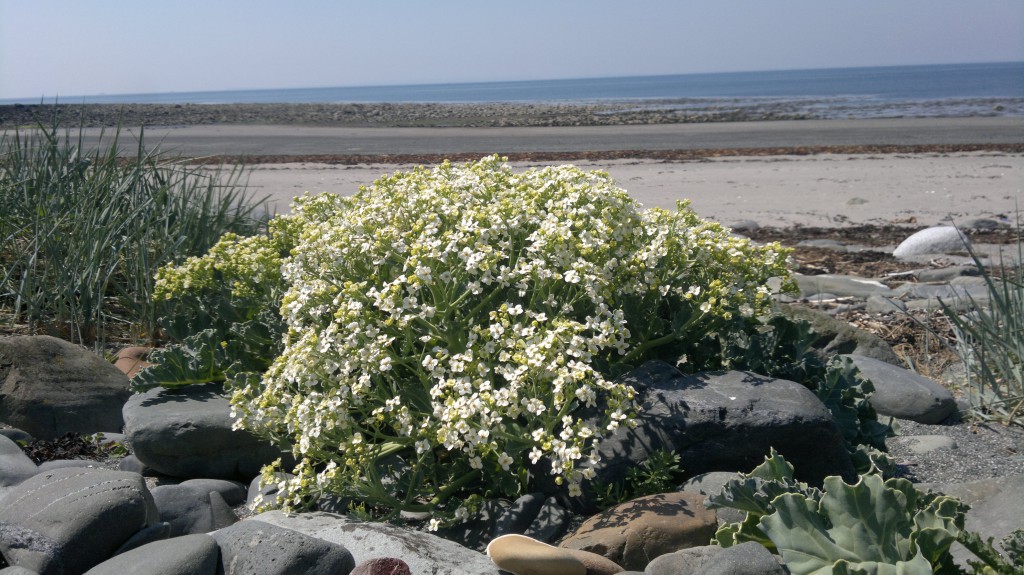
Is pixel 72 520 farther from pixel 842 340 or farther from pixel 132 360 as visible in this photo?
pixel 842 340

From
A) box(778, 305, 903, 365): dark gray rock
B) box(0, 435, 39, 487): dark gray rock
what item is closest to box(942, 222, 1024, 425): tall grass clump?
box(778, 305, 903, 365): dark gray rock

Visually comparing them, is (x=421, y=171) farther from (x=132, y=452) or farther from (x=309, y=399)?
(x=132, y=452)

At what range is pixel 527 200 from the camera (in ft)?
12.2

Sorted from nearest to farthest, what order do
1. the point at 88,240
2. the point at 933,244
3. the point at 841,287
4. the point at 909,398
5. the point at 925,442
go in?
the point at 925,442, the point at 909,398, the point at 88,240, the point at 841,287, the point at 933,244

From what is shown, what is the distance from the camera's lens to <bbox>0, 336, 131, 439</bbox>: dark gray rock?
4516 mm

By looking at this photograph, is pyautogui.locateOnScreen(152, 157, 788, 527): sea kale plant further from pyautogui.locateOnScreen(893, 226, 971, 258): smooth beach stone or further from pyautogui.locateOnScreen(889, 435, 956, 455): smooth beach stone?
pyautogui.locateOnScreen(893, 226, 971, 258): smooth beach stone

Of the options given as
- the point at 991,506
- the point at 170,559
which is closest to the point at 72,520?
the point at 170,559

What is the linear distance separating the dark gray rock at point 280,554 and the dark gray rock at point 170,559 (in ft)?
0.20

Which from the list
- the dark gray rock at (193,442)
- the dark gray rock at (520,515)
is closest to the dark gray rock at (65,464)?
the dark gray rock at (193,442)

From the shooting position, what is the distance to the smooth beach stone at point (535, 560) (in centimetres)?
287

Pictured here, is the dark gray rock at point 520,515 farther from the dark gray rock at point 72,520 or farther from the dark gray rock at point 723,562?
the dark gray rock at point 72,520

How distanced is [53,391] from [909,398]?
167 inches

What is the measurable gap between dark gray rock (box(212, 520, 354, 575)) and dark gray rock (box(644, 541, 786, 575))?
995 millimetres

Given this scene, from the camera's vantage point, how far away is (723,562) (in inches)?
101
